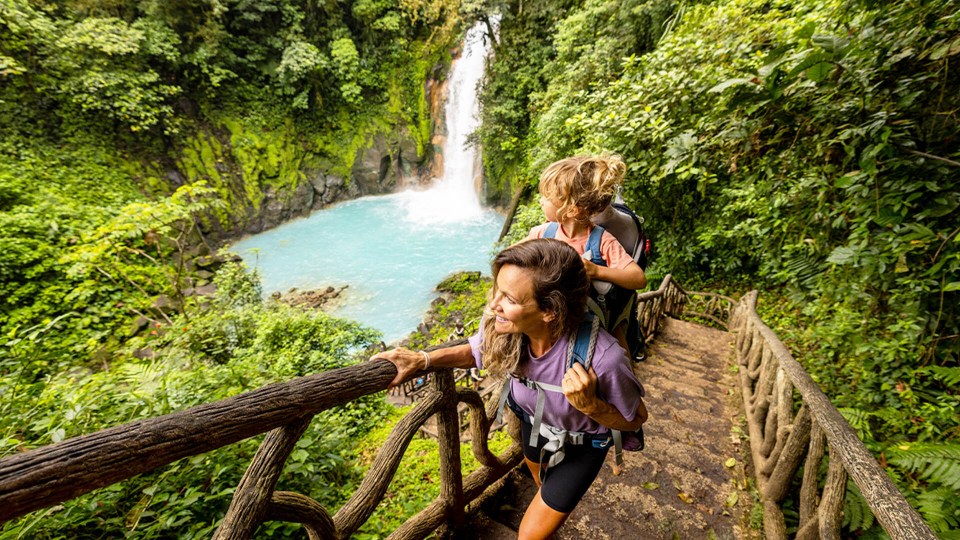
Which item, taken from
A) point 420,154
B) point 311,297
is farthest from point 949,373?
point 420,154

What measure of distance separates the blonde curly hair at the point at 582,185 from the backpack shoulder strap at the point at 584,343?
0.63 metres

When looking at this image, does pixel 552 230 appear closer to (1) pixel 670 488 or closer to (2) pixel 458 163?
(1) pixel 670 488

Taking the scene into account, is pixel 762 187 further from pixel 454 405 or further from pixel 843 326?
pixel 454 405

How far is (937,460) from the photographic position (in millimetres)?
1903

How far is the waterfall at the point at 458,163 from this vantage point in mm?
18250

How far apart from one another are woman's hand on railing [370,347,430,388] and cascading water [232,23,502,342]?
9533 millimetres

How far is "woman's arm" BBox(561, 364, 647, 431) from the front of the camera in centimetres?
133

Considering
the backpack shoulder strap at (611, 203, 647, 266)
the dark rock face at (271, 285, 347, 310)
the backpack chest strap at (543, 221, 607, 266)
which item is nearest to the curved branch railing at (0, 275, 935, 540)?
the backpack chest strap at (543, 221, 607, 266)

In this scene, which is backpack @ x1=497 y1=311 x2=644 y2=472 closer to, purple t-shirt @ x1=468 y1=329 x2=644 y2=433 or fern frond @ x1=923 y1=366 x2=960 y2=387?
purple t-shirt @ x1=468 y1=329 x2=644 y2=433

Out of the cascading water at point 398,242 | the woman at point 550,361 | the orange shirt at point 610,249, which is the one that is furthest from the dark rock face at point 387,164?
the woman at point 550,361

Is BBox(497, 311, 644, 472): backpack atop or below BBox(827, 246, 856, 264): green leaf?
below

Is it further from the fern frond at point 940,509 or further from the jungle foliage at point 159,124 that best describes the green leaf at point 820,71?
the jungle foliage at point 159,124

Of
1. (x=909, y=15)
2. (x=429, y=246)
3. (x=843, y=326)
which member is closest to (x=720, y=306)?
(x=843, y=326)

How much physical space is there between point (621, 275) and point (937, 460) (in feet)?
6.25
